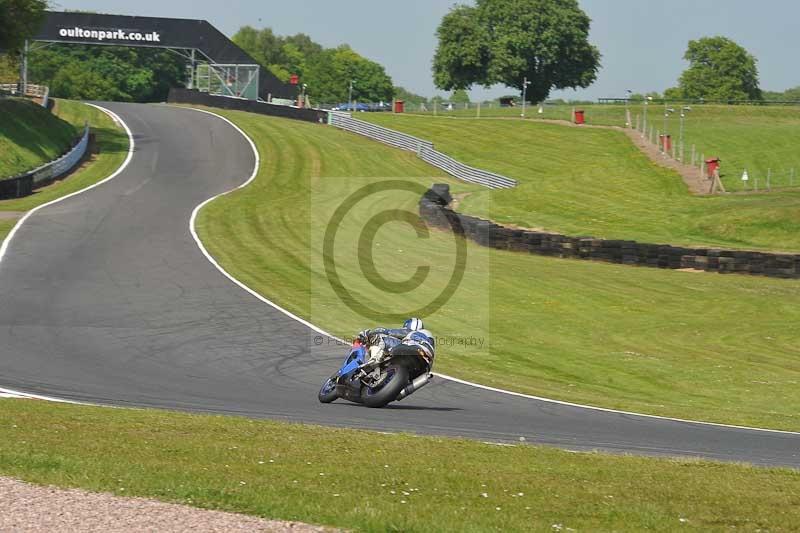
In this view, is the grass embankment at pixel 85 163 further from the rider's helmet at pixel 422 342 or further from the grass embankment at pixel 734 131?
the grass embankment at pixel 734 131

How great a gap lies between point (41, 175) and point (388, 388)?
31.7 meters

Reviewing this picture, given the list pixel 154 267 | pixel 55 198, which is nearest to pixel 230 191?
pixel 55 198

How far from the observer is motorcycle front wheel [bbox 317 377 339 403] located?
15.1 metres

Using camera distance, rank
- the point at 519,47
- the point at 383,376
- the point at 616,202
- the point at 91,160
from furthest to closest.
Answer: the point at 519,47
the point at 91,160
the point at 616,202
the point at 383,376

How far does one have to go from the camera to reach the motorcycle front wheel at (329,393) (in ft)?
49.6

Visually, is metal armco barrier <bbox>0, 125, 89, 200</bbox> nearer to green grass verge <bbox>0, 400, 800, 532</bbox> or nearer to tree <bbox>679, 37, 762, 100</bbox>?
green grass verge <bbox>0, 400, 800, 532</bbox>

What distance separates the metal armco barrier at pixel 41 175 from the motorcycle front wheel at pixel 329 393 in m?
27.6

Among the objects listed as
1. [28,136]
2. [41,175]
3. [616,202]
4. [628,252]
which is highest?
[28,136]

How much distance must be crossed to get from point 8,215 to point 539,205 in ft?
65.2

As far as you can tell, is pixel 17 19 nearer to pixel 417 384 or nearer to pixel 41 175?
pixel 41 175

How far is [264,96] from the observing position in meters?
78.9

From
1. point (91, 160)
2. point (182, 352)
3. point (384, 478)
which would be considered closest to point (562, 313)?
point (182, 352)

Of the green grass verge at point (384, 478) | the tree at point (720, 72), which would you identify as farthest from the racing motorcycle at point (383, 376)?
the tree at point (720, 72)

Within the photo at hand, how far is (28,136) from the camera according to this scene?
47094 mm
